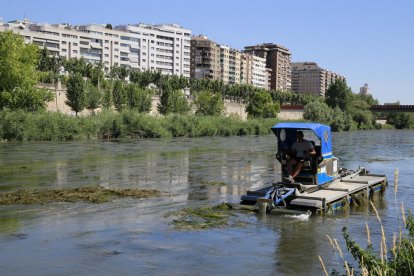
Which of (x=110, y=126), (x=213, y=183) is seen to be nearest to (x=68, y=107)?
(x=110, y=126)

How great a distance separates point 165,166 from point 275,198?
15239 millimetres

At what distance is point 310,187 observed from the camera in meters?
15.9

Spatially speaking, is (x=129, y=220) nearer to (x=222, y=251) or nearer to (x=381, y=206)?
(x=222, y=251)

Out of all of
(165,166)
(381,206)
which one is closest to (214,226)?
(381,206)

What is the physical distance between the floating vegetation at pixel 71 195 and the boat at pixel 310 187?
4473 millimetres

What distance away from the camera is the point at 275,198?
1501 cm

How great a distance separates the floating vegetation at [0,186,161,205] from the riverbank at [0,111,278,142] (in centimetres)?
3216

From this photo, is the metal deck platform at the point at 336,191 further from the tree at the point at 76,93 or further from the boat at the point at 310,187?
the tree at the point at 76,93

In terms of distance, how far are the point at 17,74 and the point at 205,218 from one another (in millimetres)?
40751

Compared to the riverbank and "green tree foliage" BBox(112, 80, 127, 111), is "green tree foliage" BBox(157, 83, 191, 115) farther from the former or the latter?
the riverbank

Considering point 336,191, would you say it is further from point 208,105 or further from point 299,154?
point 208,105

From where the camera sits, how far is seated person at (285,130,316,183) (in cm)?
1602

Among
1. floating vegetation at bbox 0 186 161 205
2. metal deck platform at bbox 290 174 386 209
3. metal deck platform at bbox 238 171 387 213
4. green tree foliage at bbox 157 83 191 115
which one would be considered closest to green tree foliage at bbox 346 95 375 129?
green tree foliage at bbox 157 83 191 115

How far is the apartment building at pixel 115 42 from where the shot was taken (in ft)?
490
